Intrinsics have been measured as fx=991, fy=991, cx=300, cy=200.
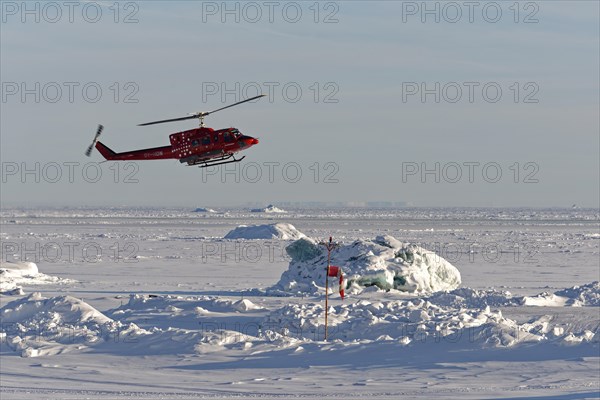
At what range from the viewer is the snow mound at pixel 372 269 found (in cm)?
3538

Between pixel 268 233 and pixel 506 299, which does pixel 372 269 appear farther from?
pixel 268 233

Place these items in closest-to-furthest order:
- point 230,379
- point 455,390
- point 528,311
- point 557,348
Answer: point 455,390 < point 230,379 < point 557,348 < point 528,311

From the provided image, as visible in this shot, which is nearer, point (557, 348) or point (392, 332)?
point (557, 348)

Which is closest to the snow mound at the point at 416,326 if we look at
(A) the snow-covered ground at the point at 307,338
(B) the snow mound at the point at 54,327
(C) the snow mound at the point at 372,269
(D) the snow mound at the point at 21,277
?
(A) the snow-covered ground at the point at 307,338

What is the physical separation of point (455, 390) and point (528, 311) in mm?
11236

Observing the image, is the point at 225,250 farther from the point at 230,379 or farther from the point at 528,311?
the point at 230,379

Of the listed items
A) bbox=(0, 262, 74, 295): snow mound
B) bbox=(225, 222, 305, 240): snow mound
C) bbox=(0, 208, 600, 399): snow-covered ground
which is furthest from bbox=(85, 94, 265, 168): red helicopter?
bbox=(225, 222, 305, 240): snow mound

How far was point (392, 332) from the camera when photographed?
82.3 feet

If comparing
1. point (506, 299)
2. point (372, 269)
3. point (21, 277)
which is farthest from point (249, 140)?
point (21, 277)

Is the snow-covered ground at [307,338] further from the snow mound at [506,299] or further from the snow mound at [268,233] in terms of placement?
the snow mound at [268,233]

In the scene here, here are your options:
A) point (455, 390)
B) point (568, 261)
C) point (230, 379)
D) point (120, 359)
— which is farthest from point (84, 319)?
point (568, 261)

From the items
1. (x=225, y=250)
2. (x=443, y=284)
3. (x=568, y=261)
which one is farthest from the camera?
(x=225, y=250)

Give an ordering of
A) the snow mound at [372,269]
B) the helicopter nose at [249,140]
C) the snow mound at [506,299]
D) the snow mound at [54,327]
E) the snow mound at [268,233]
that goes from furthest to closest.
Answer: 1. the snow mound at [268,233]
2. the snow mound at [372,269]
3. the snow mound at [506,299]
4. the helicopter nose at [249,140]
5. the snow mound at [54,327]

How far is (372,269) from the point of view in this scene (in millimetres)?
35438
